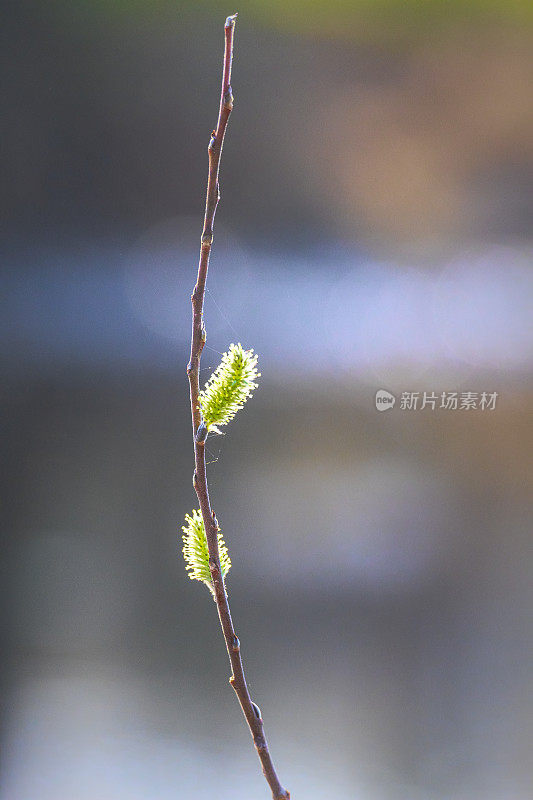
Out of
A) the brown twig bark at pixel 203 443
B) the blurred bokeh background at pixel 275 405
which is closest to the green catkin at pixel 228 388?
the brown twig bark at pixel 203 443

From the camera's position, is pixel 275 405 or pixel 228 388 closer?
pixel 228 388

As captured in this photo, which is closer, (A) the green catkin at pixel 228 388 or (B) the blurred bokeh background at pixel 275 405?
(A) the green catkin at pixel 228 388

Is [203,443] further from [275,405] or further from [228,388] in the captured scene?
[275,405]

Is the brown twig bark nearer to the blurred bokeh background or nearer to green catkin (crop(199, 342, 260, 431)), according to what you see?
green catkin (crop(199, 342, 260, 431))

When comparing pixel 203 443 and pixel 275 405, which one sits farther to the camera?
pixel 275 405

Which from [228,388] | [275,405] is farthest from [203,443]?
[275,405]

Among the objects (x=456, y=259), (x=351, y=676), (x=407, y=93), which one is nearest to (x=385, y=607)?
(x=351, y=676)

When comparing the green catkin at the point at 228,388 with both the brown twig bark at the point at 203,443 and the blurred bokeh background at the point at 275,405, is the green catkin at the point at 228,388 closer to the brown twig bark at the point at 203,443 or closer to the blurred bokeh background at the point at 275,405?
the brown twig bark at the point at 203,443
